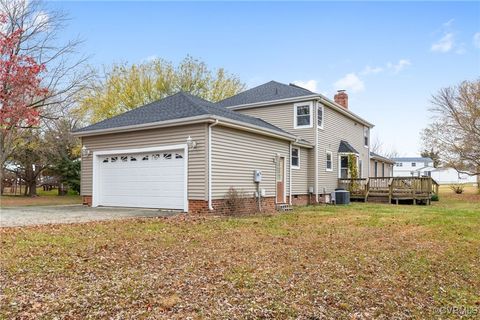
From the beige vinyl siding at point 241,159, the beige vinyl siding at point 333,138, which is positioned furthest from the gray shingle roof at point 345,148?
the beige vinyl siding at point 241,159

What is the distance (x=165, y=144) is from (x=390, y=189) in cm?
1250

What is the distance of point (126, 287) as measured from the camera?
15.0 feet

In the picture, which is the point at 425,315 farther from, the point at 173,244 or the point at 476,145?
the point at 476,145

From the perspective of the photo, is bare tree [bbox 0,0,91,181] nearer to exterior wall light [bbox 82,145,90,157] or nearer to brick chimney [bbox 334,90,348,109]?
exterior wall light [bbox 82,145,90,157]

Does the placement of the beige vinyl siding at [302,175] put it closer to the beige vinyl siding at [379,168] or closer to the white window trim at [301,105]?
the white window trim at [301,105]

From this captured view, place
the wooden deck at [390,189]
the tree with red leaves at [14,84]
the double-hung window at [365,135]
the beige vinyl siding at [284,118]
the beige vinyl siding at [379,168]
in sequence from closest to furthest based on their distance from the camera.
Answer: the tree with red leaves at [14,84] → the beige vinyl siding at [284,118] → the wooden deck at [390,189] → the double-hung window at [365,135] → the beige vinyl siding at [379,168]

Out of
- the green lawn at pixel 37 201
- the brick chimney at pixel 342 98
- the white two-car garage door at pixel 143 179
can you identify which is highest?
the brick chimney at pixel 342 98

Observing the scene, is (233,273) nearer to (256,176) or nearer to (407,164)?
(256,176)

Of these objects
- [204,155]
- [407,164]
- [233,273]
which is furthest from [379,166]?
[407,164]

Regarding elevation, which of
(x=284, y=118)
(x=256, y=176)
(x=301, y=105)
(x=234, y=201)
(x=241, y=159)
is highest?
(x=301, y=105)

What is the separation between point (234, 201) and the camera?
1251cm

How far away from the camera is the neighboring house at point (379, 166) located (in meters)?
27.8

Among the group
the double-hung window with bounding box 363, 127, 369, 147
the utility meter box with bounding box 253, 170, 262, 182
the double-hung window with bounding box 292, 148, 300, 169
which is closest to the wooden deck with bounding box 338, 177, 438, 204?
the double-hung window with bounding box 292, 148, 300, 169

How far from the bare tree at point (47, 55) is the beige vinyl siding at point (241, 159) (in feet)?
39.4
